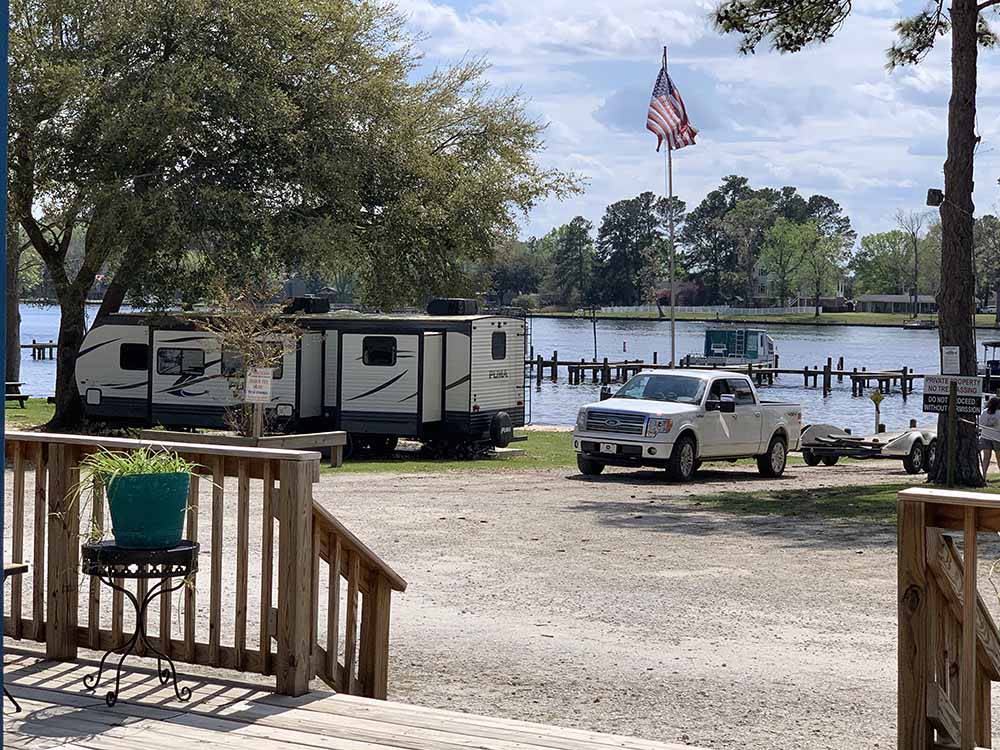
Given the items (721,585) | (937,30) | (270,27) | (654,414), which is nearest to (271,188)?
(270,27)

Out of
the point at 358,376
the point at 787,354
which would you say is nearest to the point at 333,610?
the point at 358,376

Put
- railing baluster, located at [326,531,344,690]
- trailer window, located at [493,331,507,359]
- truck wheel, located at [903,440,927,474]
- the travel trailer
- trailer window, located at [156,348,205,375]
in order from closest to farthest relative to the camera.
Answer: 1. railing baluster, located at [326,531,344,690]
2. truck wheel, located at [903,440,927,474]
3. the travel trailer
4. trailer window, located at [493,331,507,359]
5. trailer window, located at [156,348,205,375]

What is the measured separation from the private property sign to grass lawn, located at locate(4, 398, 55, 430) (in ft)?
59.9

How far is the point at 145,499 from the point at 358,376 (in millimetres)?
21385

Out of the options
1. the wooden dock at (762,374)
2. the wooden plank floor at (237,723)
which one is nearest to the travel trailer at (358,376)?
the wooden plank floor at (237,723)

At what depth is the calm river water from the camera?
57406 mm

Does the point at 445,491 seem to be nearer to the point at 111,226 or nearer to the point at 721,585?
the point at 721,585

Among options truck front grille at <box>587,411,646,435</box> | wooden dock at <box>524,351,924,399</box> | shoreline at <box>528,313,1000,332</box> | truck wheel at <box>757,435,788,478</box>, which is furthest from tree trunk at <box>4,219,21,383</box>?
shoreline at <box>528,313,1000,332</box>

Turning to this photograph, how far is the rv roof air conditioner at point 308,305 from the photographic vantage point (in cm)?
2849

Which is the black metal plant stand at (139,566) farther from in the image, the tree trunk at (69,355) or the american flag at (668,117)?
the american flag at (668,117)

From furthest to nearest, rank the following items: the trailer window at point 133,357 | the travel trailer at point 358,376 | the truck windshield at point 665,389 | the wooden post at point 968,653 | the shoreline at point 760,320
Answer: the shoreline at point 760,320 → the trailer window at point 133,357 → the travel trailer at point 358,376 → the truck windshield at point 665,389 → the wooden post at point 968,653

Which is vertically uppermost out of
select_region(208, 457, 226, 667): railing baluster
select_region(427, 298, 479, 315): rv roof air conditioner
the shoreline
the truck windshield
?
the shoreline

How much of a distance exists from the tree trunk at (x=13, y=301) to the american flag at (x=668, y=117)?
17.6 meters

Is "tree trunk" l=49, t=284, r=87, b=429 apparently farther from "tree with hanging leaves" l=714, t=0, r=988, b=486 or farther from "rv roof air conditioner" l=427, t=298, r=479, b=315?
"tree with hanging leaves" l=714, t=0, r=988, b=486
